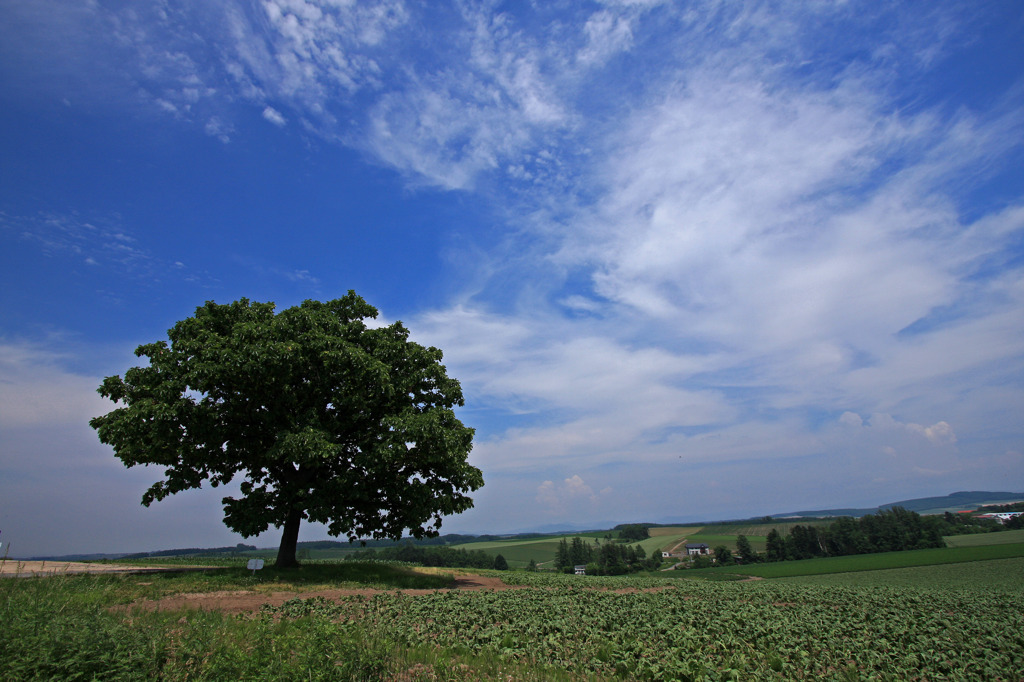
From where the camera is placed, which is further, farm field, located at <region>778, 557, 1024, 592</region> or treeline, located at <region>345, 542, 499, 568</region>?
treeline, located at <region>345, 542, 499, 568</region>

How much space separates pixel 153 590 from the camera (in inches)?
549

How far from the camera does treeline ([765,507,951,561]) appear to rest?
64938 mm

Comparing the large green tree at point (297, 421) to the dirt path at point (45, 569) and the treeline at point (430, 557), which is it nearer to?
the dirt path at point (45, 569)

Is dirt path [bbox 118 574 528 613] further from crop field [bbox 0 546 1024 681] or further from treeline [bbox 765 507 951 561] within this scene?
treeline [bbox 765 507 951 561]

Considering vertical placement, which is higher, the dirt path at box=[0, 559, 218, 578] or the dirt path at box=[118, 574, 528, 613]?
the dirt path at box=[0, 559, 218, 578]

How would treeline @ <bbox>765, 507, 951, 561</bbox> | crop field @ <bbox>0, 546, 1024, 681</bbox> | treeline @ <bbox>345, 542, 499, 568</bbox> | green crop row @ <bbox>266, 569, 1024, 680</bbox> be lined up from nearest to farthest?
crop field @ <bbox>0, 546, 1024, 681</bbox>, green crop row @ <bbox>266, 569, 1024, 680</bbox>, treeline @ <bbox>345, 542, 499, 568</bbox>, treeline @ <bbox>765, 507, 951, 561</bbox>

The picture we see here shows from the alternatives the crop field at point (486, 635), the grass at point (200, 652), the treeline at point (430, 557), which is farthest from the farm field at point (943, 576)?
the treeline at point (430, 557)

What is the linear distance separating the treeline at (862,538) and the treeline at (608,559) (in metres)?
17.9

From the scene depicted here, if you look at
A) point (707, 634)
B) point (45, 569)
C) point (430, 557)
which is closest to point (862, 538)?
point (430, 557)

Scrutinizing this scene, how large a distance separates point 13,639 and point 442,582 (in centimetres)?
1712

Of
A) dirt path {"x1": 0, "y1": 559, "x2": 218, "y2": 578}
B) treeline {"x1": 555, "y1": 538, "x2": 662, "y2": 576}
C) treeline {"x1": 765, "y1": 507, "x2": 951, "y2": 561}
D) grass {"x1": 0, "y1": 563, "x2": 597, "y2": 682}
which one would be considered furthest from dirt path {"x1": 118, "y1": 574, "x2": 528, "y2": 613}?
treeline {"x1": 765, "y1": 507, "x2": 951, "y2": 561}

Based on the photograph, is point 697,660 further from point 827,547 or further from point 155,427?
point 827,547

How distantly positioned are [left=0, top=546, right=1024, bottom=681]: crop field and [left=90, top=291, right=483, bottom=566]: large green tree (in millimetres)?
3599

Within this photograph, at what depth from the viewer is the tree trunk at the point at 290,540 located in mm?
21342
